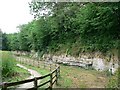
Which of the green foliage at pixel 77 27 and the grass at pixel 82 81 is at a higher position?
the green foliage at pixel 77 27

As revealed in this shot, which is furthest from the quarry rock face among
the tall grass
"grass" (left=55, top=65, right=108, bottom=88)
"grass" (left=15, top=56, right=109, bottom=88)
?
the tall grass

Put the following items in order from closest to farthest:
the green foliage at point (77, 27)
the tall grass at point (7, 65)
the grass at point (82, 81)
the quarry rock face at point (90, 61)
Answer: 1. the grass at point (82, 81)
2. the tall grass at point (7, 65)
3. the quarry rock face at point (90, 61)
4. the green foliage at point (77, 27)

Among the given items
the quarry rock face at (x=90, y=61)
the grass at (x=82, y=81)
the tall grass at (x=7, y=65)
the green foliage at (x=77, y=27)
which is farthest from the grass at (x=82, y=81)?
the tall grass at (x=7, y=65)

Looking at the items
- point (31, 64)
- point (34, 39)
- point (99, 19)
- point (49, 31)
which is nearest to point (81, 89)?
point (99, 19)

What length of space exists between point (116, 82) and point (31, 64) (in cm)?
2277

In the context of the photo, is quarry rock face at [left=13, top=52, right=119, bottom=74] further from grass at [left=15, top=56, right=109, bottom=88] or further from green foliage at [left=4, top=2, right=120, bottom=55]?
grass at [left=15, top=56, right=109, bottom=88]

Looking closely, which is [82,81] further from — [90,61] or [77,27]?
[77,27]

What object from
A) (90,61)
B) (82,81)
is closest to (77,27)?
(90,61)

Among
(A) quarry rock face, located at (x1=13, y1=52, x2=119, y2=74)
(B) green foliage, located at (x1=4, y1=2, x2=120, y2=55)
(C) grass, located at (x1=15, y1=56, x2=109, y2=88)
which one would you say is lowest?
(C) grass, located at (x1=15, y1=56, x2=109, y2=88)

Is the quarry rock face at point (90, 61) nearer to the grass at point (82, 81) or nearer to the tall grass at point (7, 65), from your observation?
the grass at point (82, 81)

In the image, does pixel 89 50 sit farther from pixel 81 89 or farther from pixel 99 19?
pixel 81 89

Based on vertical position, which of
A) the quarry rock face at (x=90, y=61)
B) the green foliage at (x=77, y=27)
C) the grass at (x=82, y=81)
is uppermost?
the green foliage at (x=77, y=27)

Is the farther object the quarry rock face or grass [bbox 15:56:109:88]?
the quarry rock face

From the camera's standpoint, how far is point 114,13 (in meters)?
19.0
